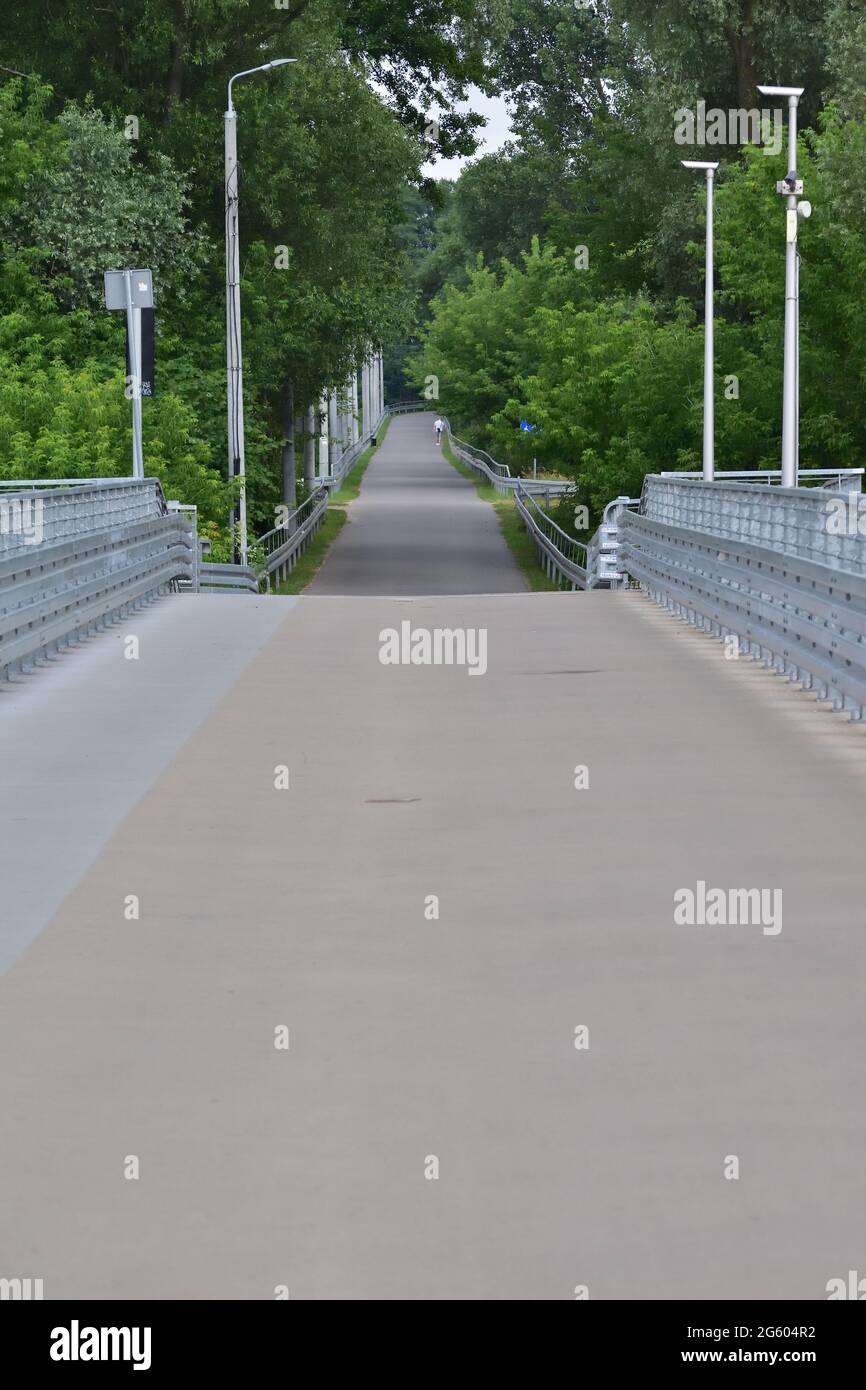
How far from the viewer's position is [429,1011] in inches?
290

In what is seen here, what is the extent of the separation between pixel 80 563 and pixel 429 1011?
44.5 ft

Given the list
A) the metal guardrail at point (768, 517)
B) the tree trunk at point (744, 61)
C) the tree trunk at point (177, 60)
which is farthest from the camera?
Result: the tree trunk at point (744, 61)

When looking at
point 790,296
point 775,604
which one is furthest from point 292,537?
point 775,604

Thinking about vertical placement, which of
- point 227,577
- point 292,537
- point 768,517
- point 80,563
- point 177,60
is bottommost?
point 292,537

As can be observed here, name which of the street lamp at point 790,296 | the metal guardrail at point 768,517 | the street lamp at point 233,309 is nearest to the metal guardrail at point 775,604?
the metal guardrail at point 768,517

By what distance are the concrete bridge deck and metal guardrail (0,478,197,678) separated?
2829 millimetres

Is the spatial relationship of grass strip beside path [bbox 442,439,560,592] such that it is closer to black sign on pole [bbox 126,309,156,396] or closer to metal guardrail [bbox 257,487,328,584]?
metal guardrail [bbox 257,487,328,584]

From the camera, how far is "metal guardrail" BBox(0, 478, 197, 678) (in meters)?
17.5

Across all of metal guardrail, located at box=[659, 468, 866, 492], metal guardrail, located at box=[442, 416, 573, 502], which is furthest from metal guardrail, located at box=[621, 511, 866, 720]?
metal guardrail, located at box=[442, 416, 573, 502]

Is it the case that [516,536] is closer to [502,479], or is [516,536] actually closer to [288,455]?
[288,455]

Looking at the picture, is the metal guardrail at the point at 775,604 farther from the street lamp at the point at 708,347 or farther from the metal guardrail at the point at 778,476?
the street lamp at the point at 708,347

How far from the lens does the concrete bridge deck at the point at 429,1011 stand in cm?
529

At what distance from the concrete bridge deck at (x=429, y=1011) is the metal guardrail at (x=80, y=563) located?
111 inches
